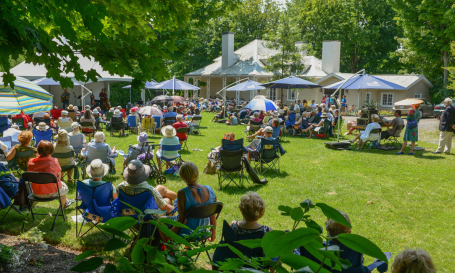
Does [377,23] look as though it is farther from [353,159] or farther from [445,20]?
[353,159]

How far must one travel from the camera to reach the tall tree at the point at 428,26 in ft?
89.8

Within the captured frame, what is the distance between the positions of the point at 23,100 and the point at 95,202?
2.28 meters

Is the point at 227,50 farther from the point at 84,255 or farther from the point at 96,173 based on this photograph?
the point at 84,255

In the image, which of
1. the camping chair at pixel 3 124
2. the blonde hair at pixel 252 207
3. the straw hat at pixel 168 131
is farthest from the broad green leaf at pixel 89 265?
the camping chair at pixel 3 124

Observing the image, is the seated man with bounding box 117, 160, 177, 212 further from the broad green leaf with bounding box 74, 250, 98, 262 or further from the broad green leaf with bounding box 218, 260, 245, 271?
the broad green leaf with bounding box 218, 260, 245, 271

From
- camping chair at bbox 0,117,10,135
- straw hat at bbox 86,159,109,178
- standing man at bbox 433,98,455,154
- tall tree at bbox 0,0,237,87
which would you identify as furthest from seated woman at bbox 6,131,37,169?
standing man at bbox 433,98,455,154

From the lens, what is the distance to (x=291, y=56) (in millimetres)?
26469

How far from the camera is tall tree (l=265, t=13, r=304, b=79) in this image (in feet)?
85.1

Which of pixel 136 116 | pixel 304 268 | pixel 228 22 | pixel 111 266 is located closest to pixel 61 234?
pixel 111 266

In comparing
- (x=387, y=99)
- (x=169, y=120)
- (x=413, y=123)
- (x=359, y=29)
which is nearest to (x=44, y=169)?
(x=169, y=120)

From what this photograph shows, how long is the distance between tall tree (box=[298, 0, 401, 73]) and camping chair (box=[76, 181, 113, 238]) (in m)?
39.2

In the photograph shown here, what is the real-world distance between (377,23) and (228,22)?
738 inches

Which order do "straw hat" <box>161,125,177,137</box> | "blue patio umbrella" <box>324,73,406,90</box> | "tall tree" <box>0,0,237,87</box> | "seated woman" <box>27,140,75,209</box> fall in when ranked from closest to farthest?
"tall tree" <box>0,0,237,87</box> → "seated woman" <box>27,140,75,209</box> → "straw hat" <box>161,125,177,137</box> → "blue patio umbrella" <box>324,73,406,90</box>

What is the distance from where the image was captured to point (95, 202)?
516 cm
